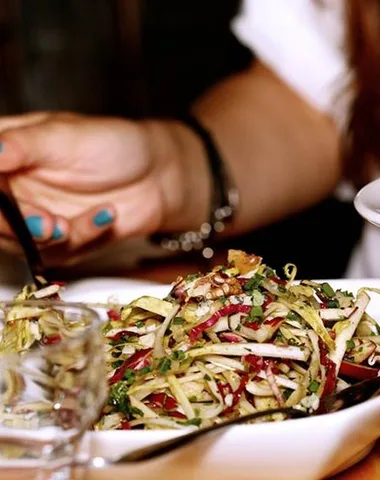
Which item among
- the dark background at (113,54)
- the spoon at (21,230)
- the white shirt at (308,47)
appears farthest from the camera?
the dark background at (113,54)

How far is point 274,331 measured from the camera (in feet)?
2.49

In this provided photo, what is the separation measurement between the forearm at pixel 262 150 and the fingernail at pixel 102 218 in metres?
0.33

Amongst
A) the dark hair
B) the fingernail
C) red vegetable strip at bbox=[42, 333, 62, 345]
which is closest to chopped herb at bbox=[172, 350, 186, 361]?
red vegetable strip at bbox=[42, 333, 62, 345]

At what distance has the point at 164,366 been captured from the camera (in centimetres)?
73

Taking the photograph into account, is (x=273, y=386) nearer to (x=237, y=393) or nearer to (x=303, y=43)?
(x=237, y=393)

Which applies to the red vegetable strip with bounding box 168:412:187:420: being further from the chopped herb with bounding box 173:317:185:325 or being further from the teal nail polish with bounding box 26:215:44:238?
the teal nail polish with bounding box 26:215:44:238

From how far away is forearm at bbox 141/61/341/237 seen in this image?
178 centimetres

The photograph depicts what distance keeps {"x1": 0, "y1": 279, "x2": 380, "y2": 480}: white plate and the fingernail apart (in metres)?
0.82

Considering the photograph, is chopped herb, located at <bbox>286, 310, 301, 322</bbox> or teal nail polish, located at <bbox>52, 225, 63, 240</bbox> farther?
teal nail polish, located at <bbox>52, 225, 63, 240</bbox>

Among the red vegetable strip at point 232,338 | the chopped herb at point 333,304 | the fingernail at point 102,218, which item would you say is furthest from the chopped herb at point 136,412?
the fingernail at point 102,218

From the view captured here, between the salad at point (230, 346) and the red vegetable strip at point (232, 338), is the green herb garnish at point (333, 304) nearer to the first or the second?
the salad at point (230, 346)

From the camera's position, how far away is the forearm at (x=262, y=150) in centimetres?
178

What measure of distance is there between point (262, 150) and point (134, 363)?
1200mm

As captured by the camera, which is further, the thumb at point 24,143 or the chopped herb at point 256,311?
the thumb at point 24,143
